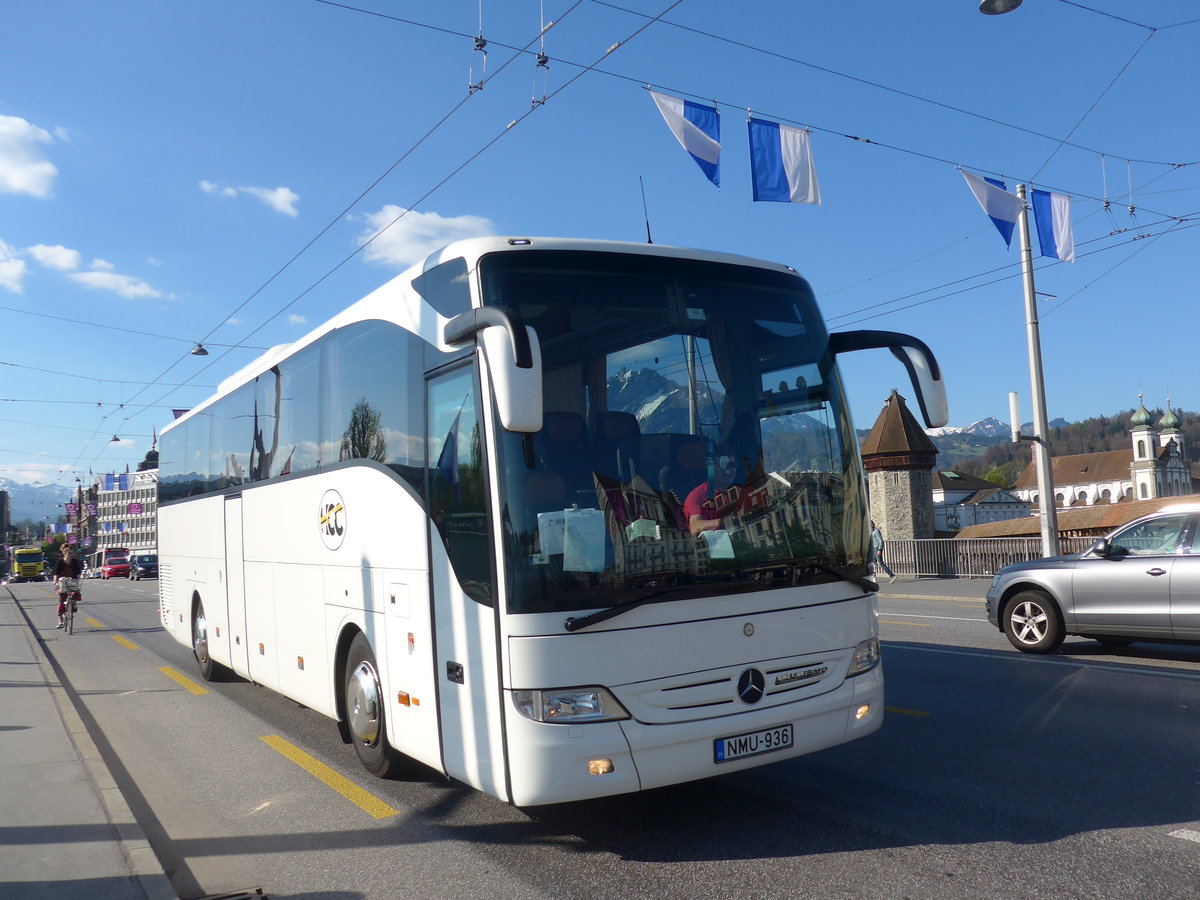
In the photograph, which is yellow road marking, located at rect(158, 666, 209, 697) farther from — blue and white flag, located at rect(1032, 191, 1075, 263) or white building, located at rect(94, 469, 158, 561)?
white building, located at rect(94, 469, 158, 561)

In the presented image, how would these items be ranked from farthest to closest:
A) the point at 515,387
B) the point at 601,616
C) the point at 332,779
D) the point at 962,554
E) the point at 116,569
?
the point at 116,569, the point at 962,554, the point at 332,779, the point at 601,616, the point at 515,387

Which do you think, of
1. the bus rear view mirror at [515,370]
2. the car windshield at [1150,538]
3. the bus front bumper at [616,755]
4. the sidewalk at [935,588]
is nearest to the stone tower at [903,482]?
the sidewalk at [935,588]

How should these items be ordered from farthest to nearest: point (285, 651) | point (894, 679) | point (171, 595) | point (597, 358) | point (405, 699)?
point (171, 595) < point (894, 679) < point (285, 651) < point (405, 699) < point (597, 358)

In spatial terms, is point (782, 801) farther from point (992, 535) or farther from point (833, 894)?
point (992, 535)

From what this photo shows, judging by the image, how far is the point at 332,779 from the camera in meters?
6.55

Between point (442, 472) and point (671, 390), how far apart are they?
1.30 m

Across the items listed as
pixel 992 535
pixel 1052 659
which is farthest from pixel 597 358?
pixel 992 535

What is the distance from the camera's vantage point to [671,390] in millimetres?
5047

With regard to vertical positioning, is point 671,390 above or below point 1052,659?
above

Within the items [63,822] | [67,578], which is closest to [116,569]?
[67,578]

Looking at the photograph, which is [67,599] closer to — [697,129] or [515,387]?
[697,129]

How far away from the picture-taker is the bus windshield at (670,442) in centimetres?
455

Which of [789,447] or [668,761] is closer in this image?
[668,761]

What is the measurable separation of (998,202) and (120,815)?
16.6m
